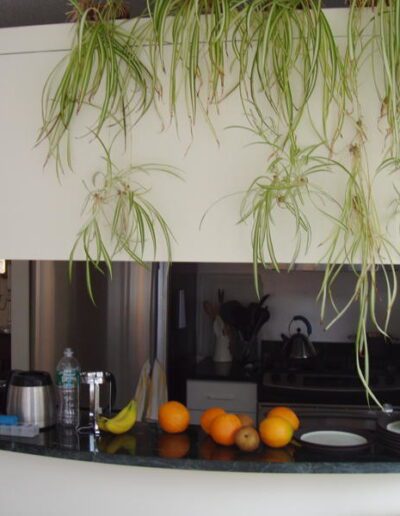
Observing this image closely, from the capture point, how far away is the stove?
377 centimetres

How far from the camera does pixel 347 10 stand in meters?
1.97

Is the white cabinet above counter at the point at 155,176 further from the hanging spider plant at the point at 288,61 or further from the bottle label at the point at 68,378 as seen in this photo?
the bottle label at the point at 68,378

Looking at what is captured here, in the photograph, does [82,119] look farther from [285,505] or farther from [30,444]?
[285,505]

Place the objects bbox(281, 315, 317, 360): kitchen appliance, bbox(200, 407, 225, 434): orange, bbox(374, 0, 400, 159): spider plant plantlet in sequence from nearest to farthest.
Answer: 1. bbox(374, 0, 400, 159): spider plant plantlet
2. bbox(200, 407, 225, 434): orange
3. bbox(281, 315, 317, 360): kitchen appliance

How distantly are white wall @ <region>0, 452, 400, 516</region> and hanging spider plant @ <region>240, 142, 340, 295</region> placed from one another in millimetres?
684

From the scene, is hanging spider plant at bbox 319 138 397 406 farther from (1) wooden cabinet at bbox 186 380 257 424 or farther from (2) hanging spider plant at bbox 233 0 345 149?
(1) wooden cabinet at bbox 186 380 257 424

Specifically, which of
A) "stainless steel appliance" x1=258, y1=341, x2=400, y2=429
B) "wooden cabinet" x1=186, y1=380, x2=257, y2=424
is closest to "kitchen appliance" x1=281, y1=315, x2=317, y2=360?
"stainless steel appliance" x1=258, y1=341, x2=400, y2=429

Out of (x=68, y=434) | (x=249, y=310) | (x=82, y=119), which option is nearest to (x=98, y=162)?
(x=82, y=119)

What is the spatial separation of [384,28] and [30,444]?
1678 millimetres

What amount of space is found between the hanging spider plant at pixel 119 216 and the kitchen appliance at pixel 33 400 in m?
0.37

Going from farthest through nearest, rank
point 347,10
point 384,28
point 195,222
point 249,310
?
point 249,310 < point 195,222 < point 347,10 < point 384,28

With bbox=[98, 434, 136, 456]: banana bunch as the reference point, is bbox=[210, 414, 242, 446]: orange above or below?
above

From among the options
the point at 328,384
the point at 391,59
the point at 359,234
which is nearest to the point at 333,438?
the point at 359,234

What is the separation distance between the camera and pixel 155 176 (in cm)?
212
